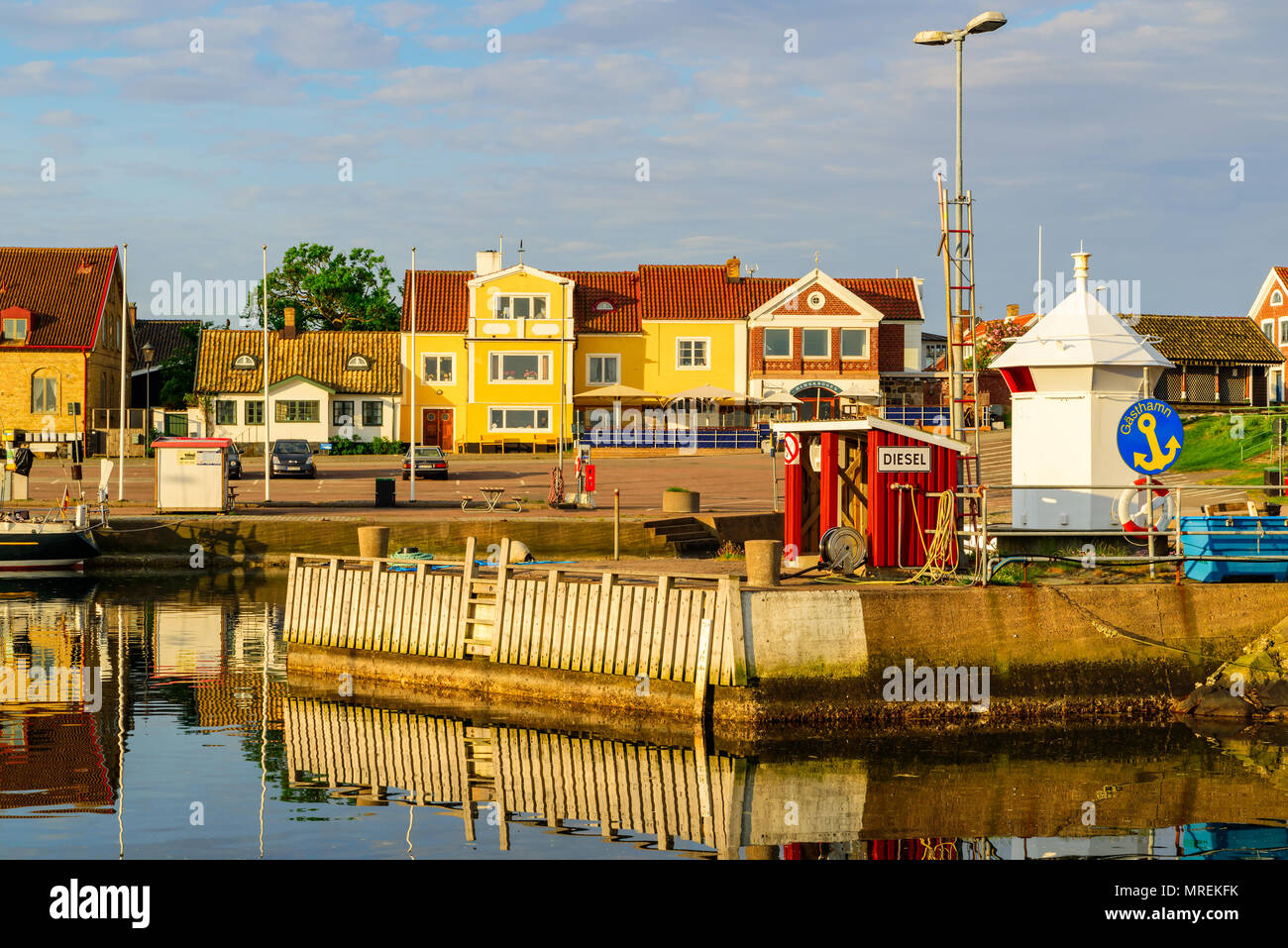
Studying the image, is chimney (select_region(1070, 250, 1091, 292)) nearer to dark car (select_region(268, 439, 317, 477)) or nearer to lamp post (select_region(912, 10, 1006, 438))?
lamp post (select_region(912, 10, 1006, 438))

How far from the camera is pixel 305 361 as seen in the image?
73.8 m

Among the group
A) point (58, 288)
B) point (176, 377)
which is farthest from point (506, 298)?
point (58, 288)

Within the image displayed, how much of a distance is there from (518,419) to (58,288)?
983 inches

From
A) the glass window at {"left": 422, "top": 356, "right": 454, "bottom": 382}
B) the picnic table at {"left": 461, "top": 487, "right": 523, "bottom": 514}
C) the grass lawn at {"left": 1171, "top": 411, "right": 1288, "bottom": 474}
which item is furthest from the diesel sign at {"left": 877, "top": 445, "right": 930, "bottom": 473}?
the glass window at {"left": 422, "top": 356, "right": 454, "bottom": 382}

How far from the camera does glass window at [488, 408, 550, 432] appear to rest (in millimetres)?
73000

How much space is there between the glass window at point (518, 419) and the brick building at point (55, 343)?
18.9 metres

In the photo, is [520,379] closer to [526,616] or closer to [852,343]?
[852,343]

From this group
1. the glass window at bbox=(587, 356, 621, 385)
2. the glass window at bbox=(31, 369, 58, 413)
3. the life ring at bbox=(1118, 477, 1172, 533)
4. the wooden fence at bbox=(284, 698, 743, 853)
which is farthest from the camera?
the glass window at bbox=(587, 356, 621, 385)

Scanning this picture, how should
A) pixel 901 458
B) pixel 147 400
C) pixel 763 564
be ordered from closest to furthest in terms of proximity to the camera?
1. pixel 763 564
2. pixel 901 458
3. pixel 147 400

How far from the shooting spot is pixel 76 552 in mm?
39250

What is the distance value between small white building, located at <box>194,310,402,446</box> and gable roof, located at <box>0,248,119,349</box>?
237 inches

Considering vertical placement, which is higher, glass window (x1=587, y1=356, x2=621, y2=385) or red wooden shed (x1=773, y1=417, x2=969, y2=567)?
glass window (x1=587, y1=356, x2=621, y2=385)
